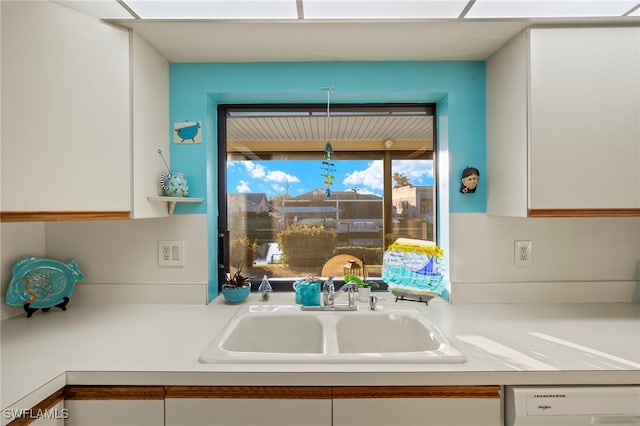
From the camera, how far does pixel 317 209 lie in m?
1.97

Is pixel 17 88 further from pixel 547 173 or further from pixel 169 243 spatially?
A: pixel 547 173

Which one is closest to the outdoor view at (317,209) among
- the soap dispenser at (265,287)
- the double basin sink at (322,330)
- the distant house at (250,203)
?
the distant house at (250,203)

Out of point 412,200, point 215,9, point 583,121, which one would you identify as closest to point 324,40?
point 215,9

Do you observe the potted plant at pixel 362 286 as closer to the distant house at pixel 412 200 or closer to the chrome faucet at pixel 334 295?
the chrome faucet at pixel 334 295

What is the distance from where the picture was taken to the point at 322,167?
196 centimetres

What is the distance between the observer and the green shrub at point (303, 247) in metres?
1.96

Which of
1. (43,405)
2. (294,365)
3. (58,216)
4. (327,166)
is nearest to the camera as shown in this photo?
(43,405)

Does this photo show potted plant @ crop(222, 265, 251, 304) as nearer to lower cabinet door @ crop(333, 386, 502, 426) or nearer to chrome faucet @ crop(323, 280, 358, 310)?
chrome faucet @ crop(323, 280, 358, 310)

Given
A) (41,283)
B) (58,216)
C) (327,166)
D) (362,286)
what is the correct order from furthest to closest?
(327,166)
(362,286)
(41,283)
(58,216)

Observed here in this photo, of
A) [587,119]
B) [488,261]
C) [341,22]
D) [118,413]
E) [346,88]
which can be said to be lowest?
[118,413]

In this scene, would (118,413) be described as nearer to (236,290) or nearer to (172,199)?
(236,290)

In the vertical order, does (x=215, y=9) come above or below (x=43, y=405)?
above

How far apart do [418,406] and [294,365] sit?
0.39m

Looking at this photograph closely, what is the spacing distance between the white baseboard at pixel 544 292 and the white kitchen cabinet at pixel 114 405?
1.35m
